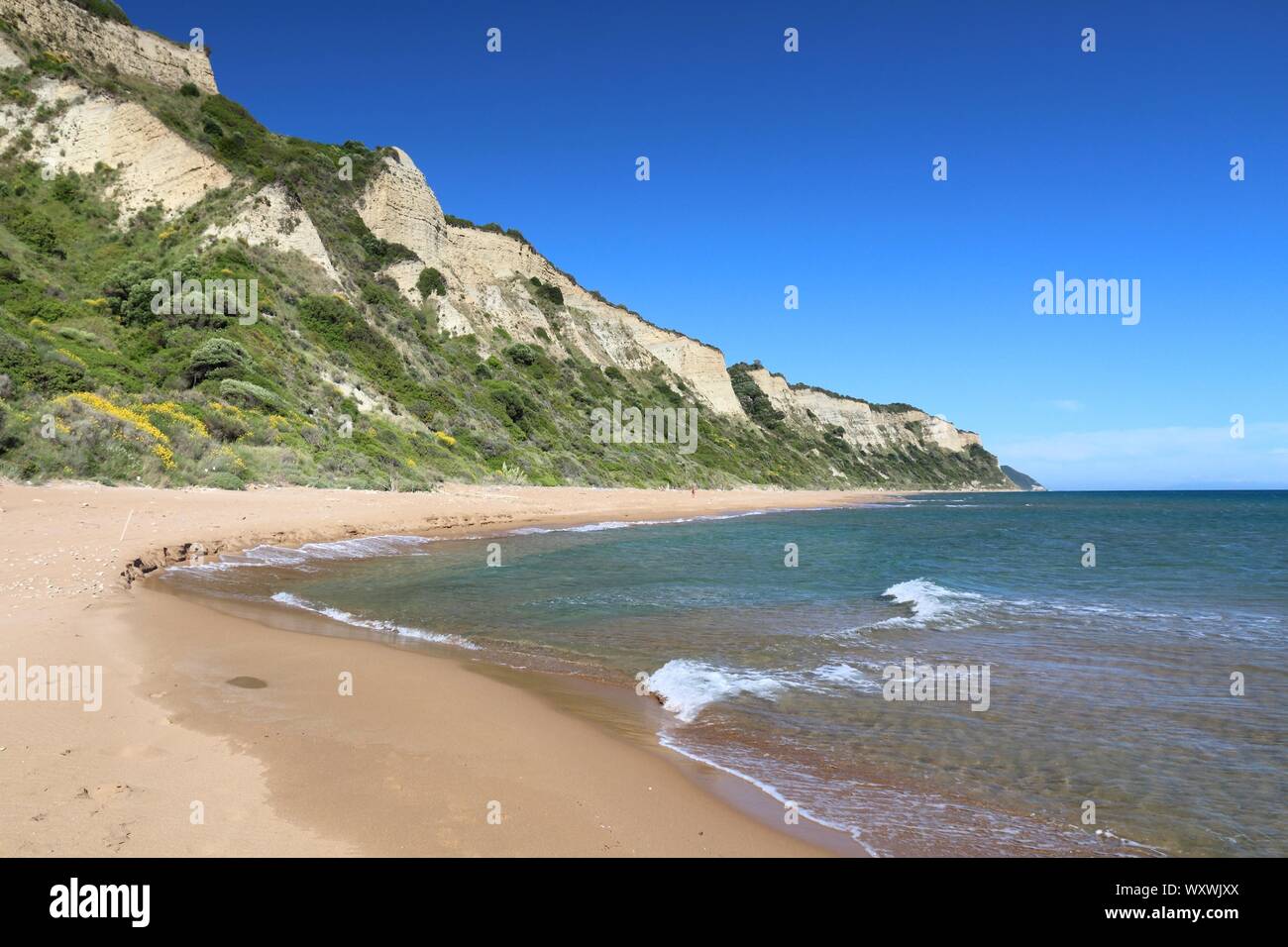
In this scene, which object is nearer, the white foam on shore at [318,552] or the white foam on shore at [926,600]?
the white foam on shore at [926,600]

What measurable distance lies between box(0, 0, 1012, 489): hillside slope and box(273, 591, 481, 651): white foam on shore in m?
9.71

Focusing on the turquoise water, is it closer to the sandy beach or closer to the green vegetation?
the sandy beach

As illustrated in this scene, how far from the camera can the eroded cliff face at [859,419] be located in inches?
3984

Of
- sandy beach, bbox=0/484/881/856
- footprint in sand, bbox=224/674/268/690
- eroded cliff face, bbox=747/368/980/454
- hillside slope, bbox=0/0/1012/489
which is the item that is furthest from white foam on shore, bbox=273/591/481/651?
eroded cliff face, bbox=747/368/980/454

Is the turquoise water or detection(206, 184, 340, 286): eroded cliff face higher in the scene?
detection(206, 184, 340, 286): eroded cliff face

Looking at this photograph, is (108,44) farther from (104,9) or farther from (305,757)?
(305,757)

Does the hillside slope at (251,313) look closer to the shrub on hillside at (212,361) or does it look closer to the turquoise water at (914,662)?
the shrub on hillside at (212,361)

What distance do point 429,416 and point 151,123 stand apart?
21639 millimetres

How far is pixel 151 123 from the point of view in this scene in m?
37.5

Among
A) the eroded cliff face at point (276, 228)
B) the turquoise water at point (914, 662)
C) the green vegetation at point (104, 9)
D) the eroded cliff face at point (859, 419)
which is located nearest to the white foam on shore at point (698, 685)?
the turquoise water at point (914, 662)

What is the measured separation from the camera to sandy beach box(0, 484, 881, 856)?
3.49 metres

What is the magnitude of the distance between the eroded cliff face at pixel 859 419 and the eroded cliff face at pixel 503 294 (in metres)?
18.1
